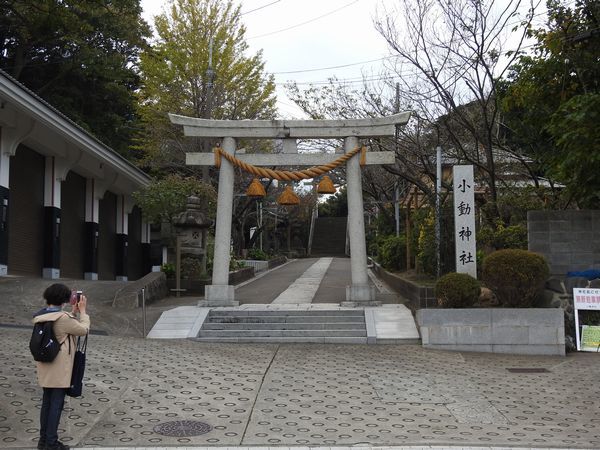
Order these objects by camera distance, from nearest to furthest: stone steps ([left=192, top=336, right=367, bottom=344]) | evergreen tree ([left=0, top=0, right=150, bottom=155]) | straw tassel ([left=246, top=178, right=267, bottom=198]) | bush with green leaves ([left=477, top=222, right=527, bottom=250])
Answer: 1. stone steps ([left=192, top=336, right=367, bottom=344])
2. bush with green leaves ([left=477, top=222, right=527, bottom=250])
3. straw tassel ([left=246, top=178, right=267, bottom=198])
4. evergreen tree ([left=0, top=0, right=150, bottom=155])

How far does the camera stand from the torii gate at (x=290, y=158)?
595 inches

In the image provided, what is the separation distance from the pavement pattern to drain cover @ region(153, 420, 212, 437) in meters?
0.04

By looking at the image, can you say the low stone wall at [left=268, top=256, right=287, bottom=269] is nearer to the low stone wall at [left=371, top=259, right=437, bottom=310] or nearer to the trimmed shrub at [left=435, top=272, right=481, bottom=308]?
the low stone wall at [left=371, top=259, right=437, bottom=310]

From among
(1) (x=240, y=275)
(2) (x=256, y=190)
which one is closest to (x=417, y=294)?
(2) (x=256, y=190)

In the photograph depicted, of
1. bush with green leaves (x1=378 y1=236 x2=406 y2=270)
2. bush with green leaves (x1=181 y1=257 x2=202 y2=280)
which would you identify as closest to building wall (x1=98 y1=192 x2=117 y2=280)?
bush with green leaves (x1=181 y1=257 x2=202 y2=280)

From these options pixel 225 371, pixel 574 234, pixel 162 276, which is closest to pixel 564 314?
pixel 574 234

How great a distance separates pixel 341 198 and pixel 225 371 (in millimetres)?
60708

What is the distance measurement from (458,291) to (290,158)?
578cm

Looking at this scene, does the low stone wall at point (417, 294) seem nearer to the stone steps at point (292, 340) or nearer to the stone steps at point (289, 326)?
the stone steps at point (289, 326)

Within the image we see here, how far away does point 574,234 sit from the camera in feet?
44.3

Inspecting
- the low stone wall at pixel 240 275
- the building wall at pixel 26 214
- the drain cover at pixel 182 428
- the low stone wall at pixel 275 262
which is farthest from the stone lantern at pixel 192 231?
the low stone wall at pixel 275 262

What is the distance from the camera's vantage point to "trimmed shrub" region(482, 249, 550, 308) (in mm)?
11938

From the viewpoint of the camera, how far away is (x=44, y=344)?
18.0 feet

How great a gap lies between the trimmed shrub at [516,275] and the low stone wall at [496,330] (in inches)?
20.1
